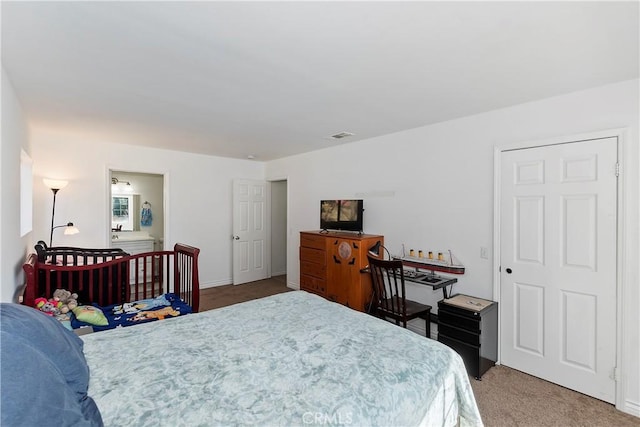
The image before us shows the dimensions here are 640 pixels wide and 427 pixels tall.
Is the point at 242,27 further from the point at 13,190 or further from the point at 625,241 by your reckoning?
the point at 625,241

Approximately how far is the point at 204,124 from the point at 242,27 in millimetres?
2006

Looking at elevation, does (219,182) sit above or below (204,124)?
below

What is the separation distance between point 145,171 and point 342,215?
10.6 feet

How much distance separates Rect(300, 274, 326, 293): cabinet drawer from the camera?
405 cm

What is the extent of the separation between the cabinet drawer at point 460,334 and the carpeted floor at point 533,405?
0.32m

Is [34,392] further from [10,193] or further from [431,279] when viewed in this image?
[431,279]

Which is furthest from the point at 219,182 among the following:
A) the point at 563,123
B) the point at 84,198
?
the point at 563,123

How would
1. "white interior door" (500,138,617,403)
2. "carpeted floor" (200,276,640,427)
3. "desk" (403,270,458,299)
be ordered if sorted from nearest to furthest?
"carpeted floor" (200,276,640,427) < "white interior door" (500,138,617,403) < "desk" (403,270,458,299)

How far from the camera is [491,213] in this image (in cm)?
292

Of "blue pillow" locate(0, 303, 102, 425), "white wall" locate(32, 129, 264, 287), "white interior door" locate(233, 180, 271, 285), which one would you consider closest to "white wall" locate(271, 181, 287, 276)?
"white interior door" locate(233, 180, 271, 285)

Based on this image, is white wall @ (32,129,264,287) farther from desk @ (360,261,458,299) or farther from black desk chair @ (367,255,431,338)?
desk @ (360,261,458,299)

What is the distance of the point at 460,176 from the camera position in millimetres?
3152

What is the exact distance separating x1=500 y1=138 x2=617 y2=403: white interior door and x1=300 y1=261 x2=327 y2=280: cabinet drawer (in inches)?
83.3

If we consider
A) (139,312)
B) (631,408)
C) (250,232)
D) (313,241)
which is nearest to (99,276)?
(139,312)
